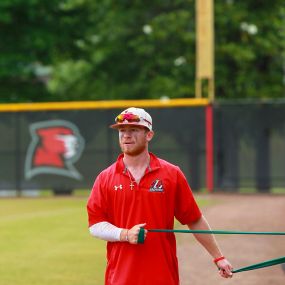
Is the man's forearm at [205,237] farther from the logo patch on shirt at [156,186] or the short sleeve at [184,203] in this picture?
the logo patch on shirt at [156,186]

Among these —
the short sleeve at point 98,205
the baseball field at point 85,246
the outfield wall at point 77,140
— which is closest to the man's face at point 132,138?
the short sleeve at point 98,205

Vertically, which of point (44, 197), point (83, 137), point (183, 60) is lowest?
point (44, 197)

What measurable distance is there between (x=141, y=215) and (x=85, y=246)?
8.01m

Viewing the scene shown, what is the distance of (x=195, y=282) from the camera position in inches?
399

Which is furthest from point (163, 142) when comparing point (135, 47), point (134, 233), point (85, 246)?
point (134, 233)

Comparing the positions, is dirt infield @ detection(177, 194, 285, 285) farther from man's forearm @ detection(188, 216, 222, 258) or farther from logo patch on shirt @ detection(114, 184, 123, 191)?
logo patch on shirt @ detection(114, 184, 123, 191)

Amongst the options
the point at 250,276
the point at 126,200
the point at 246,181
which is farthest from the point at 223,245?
the point at 246,181

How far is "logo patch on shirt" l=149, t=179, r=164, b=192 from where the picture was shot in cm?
570

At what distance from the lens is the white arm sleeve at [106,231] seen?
5625mm

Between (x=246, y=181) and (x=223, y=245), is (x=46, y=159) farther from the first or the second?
(x=223, y=245)

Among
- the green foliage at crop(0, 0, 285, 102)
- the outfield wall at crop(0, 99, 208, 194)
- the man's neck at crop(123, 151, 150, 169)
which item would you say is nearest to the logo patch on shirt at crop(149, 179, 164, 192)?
the man's neck at crop(123, 151, 150, 169)

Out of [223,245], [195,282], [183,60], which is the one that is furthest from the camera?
[183,60]

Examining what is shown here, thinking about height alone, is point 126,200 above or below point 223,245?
above

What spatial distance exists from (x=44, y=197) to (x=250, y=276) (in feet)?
46.5
